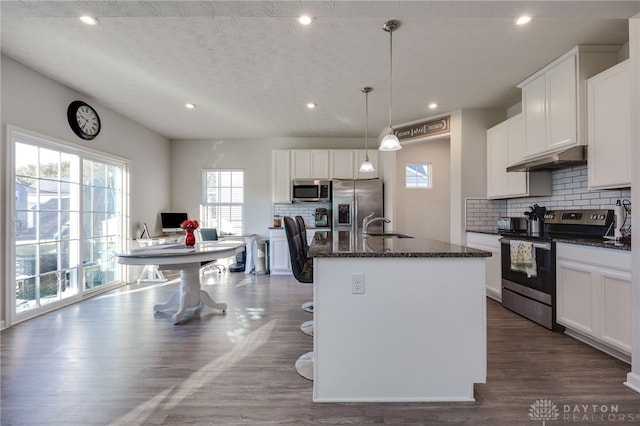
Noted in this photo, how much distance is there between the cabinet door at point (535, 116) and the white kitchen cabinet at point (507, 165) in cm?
14

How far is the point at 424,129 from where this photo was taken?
4410mm

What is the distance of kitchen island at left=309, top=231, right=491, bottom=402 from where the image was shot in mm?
1614

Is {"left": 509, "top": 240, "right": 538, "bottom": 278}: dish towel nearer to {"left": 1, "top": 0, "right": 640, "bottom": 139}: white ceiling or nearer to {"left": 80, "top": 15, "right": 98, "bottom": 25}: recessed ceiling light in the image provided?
{"left": 1, "top": 0, "right": 640, "bottom": 139}: white ceiling

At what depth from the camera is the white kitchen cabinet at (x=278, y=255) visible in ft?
16.6

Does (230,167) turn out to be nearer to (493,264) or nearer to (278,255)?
(278,255)

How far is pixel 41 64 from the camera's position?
287 centimetres

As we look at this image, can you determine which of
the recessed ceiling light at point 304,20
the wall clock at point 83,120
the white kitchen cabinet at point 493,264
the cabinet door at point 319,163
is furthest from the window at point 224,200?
the white kitchen cabinet at point 493,264

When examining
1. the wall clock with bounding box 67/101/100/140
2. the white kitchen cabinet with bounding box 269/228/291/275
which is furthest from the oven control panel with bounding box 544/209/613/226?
the wall clock with bounding box 67/101/100/140

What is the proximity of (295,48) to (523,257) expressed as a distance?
292 centimetres

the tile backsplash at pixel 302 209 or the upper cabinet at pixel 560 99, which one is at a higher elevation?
the upper cabinet at pixel 560 99

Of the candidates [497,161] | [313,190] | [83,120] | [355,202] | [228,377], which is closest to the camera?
[228,377]

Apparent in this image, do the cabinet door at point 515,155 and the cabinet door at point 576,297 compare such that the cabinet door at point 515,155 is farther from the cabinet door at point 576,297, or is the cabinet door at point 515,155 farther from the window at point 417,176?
the window at point 417,176

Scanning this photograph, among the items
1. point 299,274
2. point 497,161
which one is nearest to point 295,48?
point 299,274

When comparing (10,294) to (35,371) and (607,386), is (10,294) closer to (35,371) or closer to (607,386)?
(35,371)
